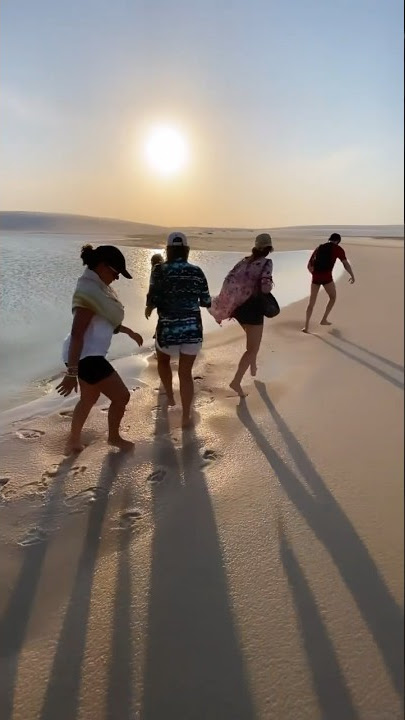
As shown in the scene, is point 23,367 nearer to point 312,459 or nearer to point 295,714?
point 312,459

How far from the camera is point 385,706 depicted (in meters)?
→ 1.56

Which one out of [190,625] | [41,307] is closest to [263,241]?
[190,625]

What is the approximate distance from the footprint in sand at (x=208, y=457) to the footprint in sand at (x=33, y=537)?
3.29ft

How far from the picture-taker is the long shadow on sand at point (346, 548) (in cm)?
160

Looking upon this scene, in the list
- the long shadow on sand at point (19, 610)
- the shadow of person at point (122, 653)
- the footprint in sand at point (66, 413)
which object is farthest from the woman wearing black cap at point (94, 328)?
the shadow of person at point (122, 653)

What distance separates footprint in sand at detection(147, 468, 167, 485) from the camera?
2902 millimetres

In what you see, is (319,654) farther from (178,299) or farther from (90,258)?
(178,299)

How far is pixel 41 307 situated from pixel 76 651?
17.3 ft

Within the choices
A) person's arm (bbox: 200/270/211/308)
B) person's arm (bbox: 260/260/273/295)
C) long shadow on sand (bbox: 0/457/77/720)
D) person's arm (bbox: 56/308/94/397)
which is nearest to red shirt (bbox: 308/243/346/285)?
person's arm (bbox: 260/260/273/295)

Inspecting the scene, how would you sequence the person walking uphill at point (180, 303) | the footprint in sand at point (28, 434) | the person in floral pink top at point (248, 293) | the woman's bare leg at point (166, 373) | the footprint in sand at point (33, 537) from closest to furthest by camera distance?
the footprint in sand at point (33, 537) → the person walking uphill at point (180, 303) → the footprint in sand at point (28, 434) → the person in floral pink top at point (248, 293) → the woman's bare leg at point (166, 373)

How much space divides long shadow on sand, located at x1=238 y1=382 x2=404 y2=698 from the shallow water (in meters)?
2.29

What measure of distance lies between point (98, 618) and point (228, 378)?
298 centimetres

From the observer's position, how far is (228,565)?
7.11ft

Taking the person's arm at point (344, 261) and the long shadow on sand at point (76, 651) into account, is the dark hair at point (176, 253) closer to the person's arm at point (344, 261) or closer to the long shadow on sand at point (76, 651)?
the person's arm at point (344, 261)
